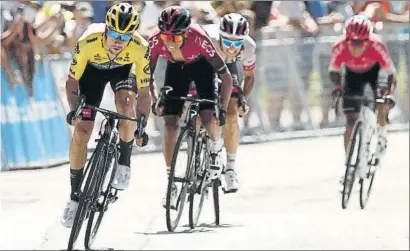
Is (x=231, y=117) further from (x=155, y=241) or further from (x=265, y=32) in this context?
(x=265, y=32)

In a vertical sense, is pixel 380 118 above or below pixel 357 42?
below

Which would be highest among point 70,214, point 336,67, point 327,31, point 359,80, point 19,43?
point 19,43

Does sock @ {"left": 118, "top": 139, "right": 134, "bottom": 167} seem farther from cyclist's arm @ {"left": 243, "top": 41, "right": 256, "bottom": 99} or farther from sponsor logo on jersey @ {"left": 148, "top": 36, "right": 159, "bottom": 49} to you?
cyclist's arm @ {"left": 243, "top": 41, "right": 256, "bottom": 99}

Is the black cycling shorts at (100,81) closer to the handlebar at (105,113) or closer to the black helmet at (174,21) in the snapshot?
the handlebar at (105,113)

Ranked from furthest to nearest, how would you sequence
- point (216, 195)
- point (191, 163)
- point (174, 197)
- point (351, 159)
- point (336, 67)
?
point (336, 67) < point (351, 159) < point (216, 195) < point (191, 163) < point (174, 197)

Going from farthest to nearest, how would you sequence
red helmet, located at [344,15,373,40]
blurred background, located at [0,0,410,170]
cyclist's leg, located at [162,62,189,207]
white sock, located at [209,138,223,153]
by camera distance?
1. blurred background, located at [0,0,410,170]
2. red helmet, located at [344,15,373,40]
3. white sock, located at [209,138,223,153]
4. cyclist's leg, located at [162,62,189,207]

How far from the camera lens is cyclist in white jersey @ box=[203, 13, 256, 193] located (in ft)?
28.8

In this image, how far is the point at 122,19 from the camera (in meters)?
7.18

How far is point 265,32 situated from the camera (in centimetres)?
1267

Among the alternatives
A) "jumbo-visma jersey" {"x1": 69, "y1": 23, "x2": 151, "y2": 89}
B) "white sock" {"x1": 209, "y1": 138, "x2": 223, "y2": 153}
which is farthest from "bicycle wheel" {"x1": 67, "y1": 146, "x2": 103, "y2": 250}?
"white sock" {"x1": 209, "y1": 138, "x2": 223, "y2": 153}

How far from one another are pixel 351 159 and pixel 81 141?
282 cm

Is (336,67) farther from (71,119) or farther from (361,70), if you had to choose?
(71,119)

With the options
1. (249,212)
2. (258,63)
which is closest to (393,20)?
(258,63)

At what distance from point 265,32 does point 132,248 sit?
5331 mm
